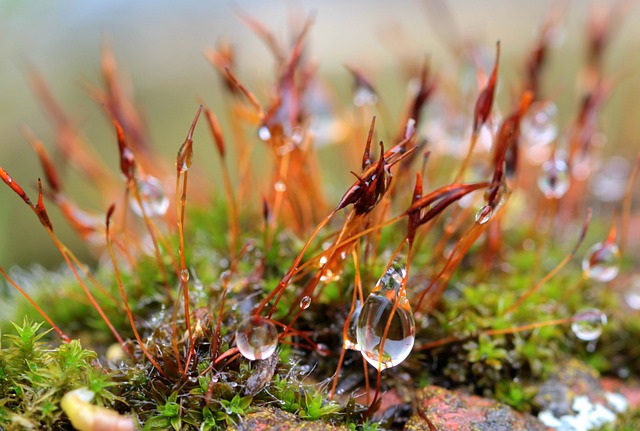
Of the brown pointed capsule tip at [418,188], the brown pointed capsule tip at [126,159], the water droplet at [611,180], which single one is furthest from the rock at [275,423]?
the water droplet at [611,180]

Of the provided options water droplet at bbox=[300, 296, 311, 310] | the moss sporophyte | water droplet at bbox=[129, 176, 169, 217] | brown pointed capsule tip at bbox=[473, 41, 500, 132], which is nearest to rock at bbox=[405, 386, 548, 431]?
the moss sporophyte

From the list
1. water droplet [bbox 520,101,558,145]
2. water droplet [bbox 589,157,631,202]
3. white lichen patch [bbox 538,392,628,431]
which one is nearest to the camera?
white lichen patch [bbox 538,392,628,431]

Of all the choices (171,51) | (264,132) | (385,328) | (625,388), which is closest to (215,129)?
(264,132)

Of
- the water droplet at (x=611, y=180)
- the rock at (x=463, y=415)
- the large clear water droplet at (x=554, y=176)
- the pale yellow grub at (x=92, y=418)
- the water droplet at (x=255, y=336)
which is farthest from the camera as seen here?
the water droplet at (x=611, y=180)

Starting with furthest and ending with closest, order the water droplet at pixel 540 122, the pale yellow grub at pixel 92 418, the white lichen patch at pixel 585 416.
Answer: the water droplet at pixel 540 122 → the white lichen patch at pixel 585 416 → the pale yellow grub at pixel 92 418

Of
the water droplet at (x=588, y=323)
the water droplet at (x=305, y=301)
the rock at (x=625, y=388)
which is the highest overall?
the water droplet at (x=305, y=301)

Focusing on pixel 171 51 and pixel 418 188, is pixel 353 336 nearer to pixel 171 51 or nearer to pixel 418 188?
pixel 418 188

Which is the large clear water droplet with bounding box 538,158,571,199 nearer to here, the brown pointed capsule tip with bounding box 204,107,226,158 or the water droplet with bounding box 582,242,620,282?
the water droplet with bounding box 582,242,620,282

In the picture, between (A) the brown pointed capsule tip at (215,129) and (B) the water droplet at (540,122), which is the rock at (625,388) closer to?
(B) the water droplet at (540,122)
